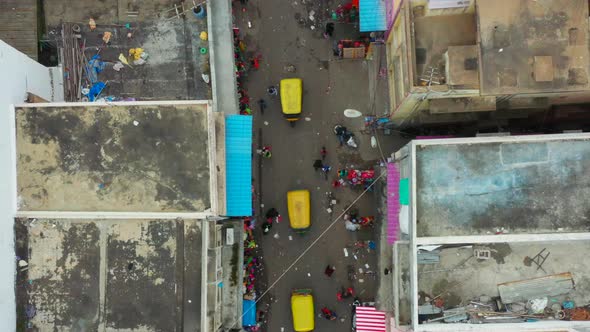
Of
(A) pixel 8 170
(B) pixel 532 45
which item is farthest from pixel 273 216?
(B) pixel 532 45

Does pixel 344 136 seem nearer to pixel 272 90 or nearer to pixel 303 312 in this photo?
pixel 272 90

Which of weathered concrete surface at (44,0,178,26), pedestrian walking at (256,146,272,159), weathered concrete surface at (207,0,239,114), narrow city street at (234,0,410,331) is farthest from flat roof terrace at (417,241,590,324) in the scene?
weathered concrete surface at (44,0,178,26)

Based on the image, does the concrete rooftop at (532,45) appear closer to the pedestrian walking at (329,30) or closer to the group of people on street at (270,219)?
the pedestrian walking at (329,30)

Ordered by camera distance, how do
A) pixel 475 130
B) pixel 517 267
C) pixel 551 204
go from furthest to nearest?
1. pixel 475 130
2. pixel 517 267
3. pixel 551 204

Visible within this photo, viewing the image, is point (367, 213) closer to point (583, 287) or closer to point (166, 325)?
point (583, 287)

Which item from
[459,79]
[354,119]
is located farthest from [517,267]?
[354,119]

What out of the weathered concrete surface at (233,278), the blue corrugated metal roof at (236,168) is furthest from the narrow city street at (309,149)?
the blue corrugated metal roof at (236,168)

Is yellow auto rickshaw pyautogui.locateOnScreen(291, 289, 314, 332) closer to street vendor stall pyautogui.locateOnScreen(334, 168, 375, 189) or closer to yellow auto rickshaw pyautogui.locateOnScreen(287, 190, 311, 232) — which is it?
yellow auto rickshaw pyautogui.locateOnScreen(287, 190, 311, 232)
